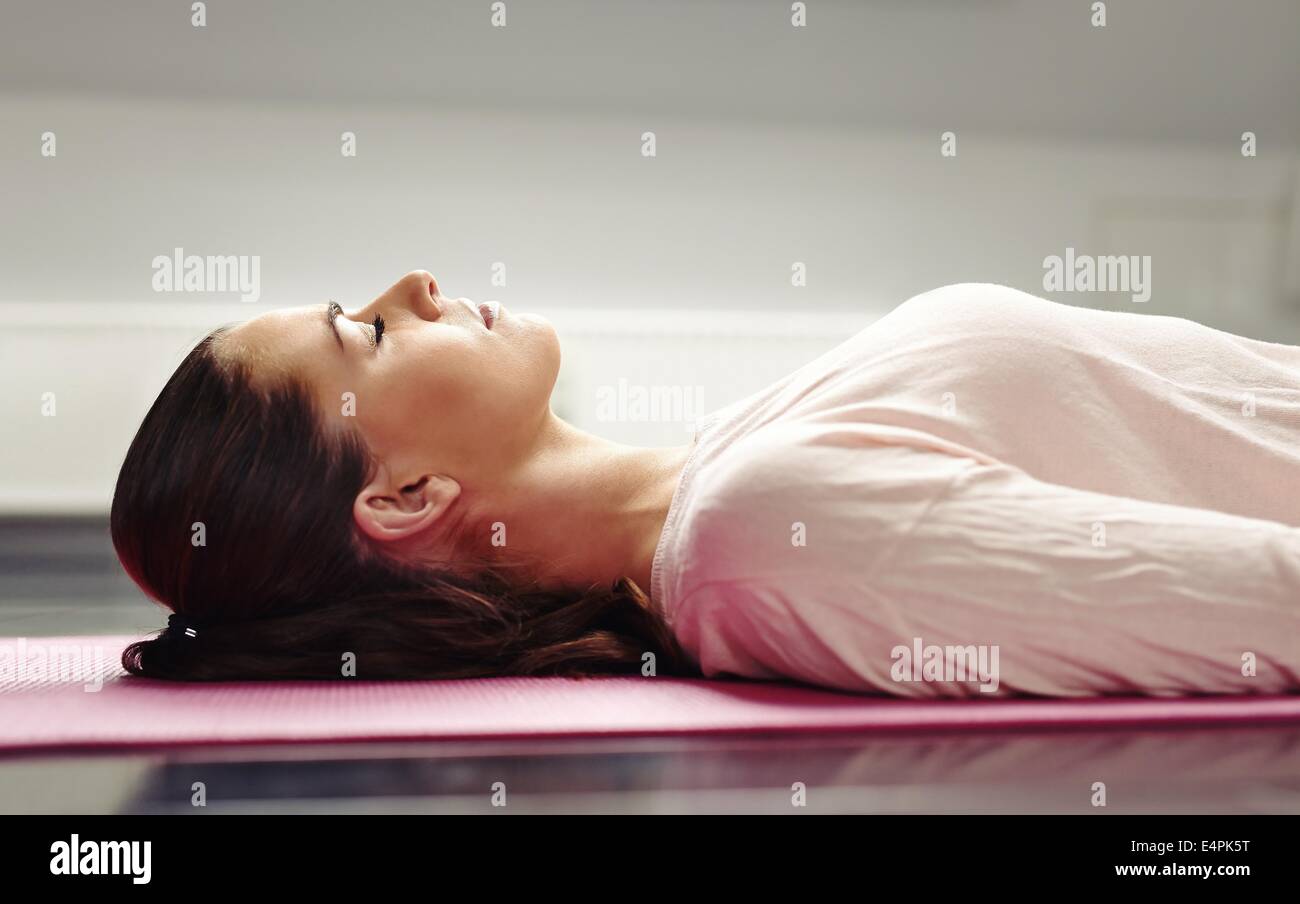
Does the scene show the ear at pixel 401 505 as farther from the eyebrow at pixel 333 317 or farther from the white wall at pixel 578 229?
the white wall at pixel 578 229

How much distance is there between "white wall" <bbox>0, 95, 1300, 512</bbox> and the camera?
272 centimetres

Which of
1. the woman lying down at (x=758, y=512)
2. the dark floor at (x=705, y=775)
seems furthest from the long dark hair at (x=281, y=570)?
the dark floor at (x=705, y=775)

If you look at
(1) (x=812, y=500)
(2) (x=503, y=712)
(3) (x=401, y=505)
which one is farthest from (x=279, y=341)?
(1) (x=812, y=500)

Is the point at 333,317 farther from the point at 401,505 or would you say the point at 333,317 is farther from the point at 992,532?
the point at 992,532

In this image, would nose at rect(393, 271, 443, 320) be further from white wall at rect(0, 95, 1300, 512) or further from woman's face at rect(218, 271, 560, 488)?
white wall at rect(0, 95, 1300, 512)

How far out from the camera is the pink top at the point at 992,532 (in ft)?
2.85

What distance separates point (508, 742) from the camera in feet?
2.73

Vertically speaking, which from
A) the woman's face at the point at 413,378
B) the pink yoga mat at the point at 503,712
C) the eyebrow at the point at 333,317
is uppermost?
the eyebrow at the point at 333,317

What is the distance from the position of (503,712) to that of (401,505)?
0.29 m

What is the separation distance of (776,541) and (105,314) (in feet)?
7.67

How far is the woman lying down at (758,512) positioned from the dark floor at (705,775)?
0.33 feet

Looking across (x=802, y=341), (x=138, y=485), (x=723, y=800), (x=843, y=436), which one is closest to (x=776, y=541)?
(x=843, y=436)

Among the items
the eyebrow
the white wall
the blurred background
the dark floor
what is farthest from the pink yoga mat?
the white wall

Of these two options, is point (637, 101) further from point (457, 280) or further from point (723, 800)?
point (723, 800)
